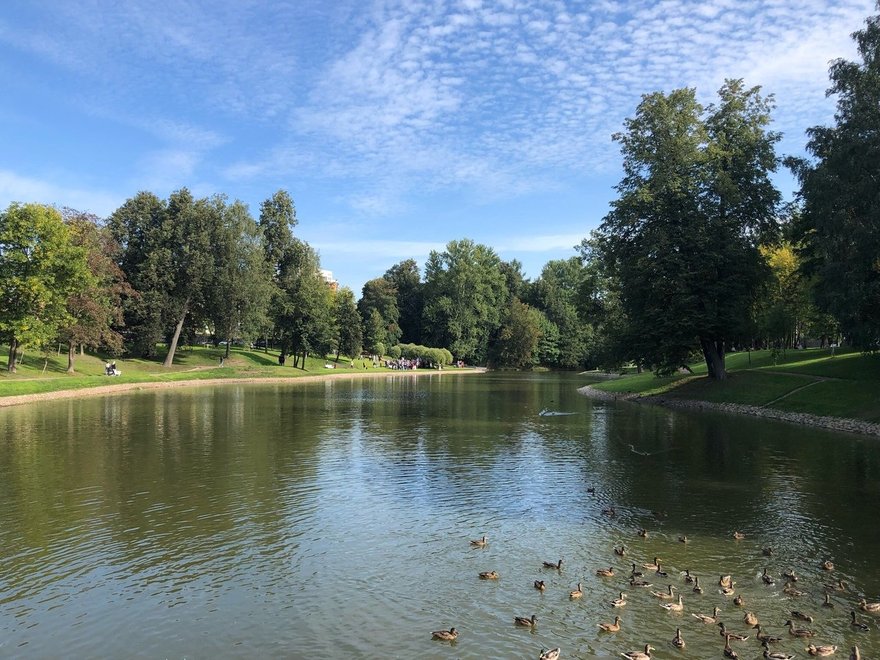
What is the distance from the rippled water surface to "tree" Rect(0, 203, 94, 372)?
Answer: 1181 inches

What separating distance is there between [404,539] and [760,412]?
113 feet

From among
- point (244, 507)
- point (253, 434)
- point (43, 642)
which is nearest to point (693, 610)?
point (43, 642)

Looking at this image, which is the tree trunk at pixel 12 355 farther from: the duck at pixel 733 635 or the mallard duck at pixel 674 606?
the duck at pixel 733 635

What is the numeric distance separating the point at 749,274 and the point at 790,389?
33.3 feet

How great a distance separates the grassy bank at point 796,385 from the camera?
122ft

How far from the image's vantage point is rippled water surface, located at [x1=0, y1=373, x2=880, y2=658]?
409 inches

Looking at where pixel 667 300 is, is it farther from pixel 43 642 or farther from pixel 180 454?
pixel 43 642

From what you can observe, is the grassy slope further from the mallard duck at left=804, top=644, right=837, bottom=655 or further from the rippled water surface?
the mallard duck at left=804, top=644, right=837, bottom=655

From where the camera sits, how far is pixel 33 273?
56406mm

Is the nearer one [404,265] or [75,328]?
[75,328]

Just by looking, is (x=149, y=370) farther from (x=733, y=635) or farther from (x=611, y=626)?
(x=733, y=635)

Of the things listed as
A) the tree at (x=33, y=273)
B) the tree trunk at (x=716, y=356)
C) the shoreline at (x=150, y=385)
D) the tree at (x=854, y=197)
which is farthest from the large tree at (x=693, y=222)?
the tree at (x=33, y=273)

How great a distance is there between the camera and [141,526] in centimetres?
1588

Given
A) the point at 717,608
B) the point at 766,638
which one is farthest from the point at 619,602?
the point at 766,638
